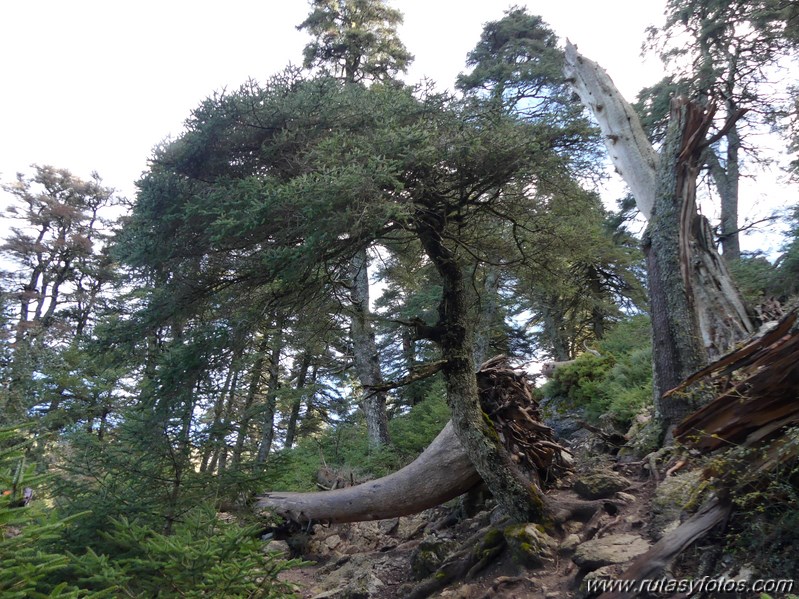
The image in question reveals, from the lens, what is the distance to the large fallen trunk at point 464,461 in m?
6.48

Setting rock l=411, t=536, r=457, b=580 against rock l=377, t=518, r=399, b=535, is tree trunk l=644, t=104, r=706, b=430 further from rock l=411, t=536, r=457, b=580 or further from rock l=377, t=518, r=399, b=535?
rock l=377, t=518, r=399, b=535

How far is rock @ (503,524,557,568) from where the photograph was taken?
4.88m

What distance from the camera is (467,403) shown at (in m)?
5.67

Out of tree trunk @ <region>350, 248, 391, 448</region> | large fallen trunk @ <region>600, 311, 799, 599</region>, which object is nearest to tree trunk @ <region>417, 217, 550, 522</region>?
large fallen trunk @ <region>600, 311, 799, 599</region>

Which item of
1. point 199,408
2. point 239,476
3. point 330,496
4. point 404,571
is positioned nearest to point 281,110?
point 199,408

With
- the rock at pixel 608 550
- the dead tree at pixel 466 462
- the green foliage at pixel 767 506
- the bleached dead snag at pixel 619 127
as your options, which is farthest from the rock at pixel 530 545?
the bleached dead snag at pixel 619 127

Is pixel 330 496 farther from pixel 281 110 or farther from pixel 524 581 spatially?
pixel 281 110

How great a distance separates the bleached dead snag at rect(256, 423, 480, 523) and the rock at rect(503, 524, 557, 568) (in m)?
1.49

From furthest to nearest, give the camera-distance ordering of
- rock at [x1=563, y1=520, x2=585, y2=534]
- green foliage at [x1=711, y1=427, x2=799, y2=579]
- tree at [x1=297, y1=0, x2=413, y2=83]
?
tree at [x1=297, y1=0, x2=413, y2=83], rock at [x1=563, y1=520, x2=585, y2=534], green foliage at [x1=711, y1=427, x2=799, y2=579]

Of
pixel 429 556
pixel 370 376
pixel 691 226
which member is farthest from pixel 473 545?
pixel 370 376

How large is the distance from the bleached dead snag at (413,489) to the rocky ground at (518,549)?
0.51 meters

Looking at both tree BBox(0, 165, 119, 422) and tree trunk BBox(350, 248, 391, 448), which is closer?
tree trunk BBox(350, 248, 391, 448)

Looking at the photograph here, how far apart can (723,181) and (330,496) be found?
50.6 ft

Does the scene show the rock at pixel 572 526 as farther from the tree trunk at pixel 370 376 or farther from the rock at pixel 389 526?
the tree trunk at pixel 370 376
